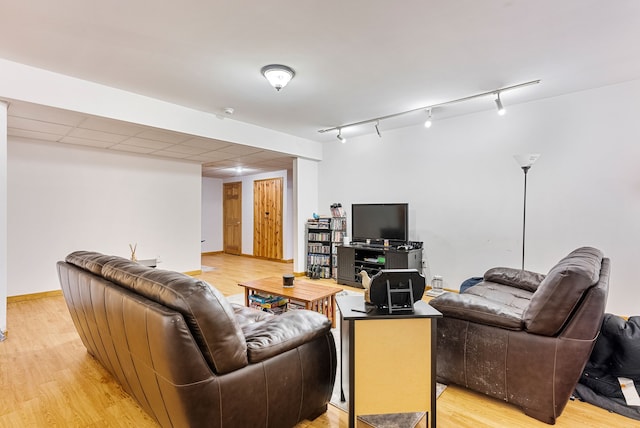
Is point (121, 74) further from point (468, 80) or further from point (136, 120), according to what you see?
point (468, 80)

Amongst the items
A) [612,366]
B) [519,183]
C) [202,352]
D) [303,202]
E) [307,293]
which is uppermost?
[519,183]

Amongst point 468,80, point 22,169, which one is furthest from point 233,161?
point 468,80

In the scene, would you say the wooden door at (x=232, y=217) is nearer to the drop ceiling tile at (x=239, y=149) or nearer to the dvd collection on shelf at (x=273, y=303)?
the drop ceiling tile at (x=239, y=149)

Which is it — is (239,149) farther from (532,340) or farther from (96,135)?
(532,340)

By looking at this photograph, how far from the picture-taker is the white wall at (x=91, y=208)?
4.25 metres

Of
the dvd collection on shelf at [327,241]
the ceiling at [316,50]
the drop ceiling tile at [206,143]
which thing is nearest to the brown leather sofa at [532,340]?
the ceiling at [316,50]

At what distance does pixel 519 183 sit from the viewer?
403cm

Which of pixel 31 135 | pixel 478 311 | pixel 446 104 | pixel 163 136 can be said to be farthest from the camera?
pixel 163 136

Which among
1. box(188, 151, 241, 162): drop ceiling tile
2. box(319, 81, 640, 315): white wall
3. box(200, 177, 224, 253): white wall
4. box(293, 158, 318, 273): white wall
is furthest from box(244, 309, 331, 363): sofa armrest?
box(200, 177, 224, 253): white wall

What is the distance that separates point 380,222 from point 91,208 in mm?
→ 4492

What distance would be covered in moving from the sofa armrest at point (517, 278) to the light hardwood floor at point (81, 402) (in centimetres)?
120

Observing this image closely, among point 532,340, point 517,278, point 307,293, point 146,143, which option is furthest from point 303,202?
point 532,340

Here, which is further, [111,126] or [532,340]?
[111,126]

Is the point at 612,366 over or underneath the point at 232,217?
underneath
